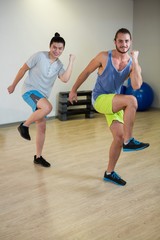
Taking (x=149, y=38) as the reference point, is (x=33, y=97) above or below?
below

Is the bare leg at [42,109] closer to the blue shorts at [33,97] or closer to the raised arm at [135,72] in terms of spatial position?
the blue shorts at [33,97]

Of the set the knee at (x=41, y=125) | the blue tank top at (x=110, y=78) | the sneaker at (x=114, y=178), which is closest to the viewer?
the blue tank top at (x=110, y=78)

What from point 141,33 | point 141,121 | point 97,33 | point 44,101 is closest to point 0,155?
point 44,101

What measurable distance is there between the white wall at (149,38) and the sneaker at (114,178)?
14.9ft

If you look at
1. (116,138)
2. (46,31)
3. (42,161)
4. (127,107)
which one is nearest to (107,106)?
(127,107)

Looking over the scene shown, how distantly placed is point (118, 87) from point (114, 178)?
0.92 meters

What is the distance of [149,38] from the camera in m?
7.51

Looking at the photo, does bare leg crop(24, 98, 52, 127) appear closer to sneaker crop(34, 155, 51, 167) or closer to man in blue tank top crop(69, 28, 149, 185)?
man in blue tank top crop(69, 28, 149, 185)

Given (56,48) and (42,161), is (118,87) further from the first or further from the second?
(42,161)

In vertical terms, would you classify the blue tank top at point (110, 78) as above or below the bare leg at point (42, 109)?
above

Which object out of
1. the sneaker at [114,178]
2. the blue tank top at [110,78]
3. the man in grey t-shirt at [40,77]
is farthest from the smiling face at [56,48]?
the sneaker at [114,178]

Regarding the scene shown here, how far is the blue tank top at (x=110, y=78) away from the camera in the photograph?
2949mm

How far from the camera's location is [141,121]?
621 cm

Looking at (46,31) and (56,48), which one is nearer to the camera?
(56,48)
